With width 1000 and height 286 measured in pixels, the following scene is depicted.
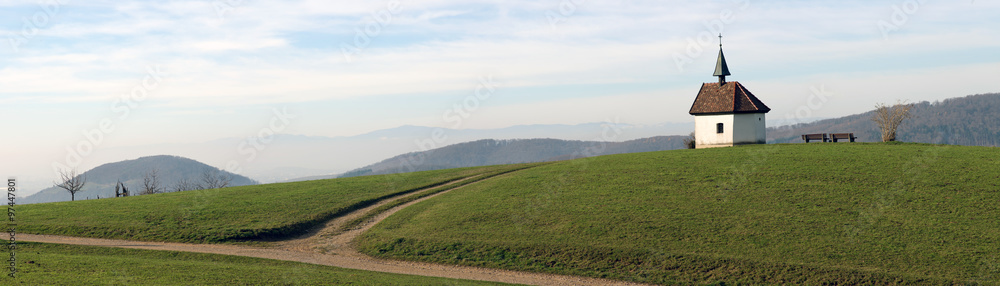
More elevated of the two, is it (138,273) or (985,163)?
(985,163)

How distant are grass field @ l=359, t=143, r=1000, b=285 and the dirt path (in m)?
0.86

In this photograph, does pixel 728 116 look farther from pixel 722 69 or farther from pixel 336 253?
pixel 336 253

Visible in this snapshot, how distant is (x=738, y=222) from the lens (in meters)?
33.7

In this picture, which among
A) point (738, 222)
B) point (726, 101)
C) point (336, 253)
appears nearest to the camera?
point (336, 253)

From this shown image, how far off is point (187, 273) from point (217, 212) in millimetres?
19527

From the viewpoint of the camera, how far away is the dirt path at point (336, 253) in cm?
2884

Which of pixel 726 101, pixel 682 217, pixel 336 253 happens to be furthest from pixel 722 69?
pixel 336 253

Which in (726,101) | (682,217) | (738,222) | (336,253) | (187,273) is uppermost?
(726,101)

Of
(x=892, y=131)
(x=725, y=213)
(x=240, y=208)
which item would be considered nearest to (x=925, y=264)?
(x=725, y=213)

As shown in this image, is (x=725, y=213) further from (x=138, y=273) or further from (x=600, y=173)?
(x=138, y=273)

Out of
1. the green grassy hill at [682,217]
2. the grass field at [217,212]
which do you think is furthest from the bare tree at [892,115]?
the grass field at [217,212]

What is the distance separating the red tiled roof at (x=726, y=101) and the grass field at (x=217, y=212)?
27132 millimetres

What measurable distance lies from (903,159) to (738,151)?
12.4m

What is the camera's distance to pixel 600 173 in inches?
1902
